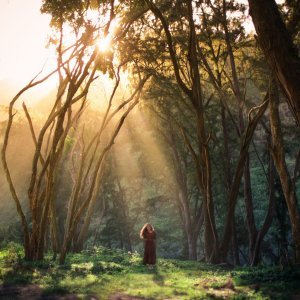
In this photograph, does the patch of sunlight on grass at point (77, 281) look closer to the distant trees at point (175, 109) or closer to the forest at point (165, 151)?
the forest at point (165, 151)

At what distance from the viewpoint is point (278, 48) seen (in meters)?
5.09

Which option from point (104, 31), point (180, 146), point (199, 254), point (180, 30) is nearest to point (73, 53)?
point (104, 31)

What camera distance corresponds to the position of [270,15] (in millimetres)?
5188

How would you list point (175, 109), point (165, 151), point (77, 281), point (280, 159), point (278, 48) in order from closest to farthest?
point (278, 48) → point (77, 281) → point (280, 159) → point (175, 109) → point (165, 151)

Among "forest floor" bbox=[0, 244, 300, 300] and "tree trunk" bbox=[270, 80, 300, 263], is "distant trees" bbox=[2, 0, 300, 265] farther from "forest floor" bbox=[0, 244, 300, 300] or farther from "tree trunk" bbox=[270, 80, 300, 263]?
"forest floor" bbox=[0, 244, 300, 300]

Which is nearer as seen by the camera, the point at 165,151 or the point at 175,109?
the point at 175,109

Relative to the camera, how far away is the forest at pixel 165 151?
7.97 meters

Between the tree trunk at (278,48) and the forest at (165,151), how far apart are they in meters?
0.01

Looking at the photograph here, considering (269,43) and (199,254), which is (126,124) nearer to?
(199,254)

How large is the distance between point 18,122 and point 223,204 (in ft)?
48.5

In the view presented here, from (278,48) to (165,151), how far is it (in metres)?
19.9

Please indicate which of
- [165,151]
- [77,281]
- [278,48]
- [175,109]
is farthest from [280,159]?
[165,151]

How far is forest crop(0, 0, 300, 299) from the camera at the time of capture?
7973 mm

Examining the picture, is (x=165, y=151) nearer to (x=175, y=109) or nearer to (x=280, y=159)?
(x=175, y=109)
